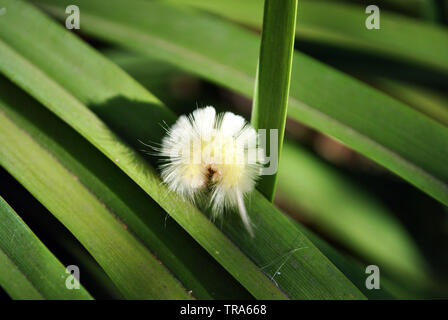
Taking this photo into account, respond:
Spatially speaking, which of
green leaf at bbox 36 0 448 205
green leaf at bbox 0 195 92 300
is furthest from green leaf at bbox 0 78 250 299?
green leaf at bbox 36 0 448 205

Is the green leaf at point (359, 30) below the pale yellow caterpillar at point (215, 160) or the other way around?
the other way around

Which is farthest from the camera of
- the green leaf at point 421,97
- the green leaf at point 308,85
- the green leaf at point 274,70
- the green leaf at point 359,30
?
the green leaf at point 421,97

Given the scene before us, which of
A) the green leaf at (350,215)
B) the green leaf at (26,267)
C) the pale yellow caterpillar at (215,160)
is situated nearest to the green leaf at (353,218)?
the green leaf at (350,215)

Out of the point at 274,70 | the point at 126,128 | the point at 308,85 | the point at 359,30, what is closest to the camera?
the point at 274,70

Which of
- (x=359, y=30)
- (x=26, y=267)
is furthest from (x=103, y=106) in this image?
(x=359, y=30)

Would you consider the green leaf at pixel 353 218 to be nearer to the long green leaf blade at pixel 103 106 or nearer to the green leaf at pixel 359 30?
the green leaf at pixel 359 30

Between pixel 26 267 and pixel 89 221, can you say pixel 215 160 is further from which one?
pixel 26 267

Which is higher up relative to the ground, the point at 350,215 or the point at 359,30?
the point at 359,30

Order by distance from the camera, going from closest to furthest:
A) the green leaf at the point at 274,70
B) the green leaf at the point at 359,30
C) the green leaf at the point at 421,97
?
the green leaf at the point at 274,70 → the green leaf at the point at 359,30 → the green leaf at the point at 421,97
